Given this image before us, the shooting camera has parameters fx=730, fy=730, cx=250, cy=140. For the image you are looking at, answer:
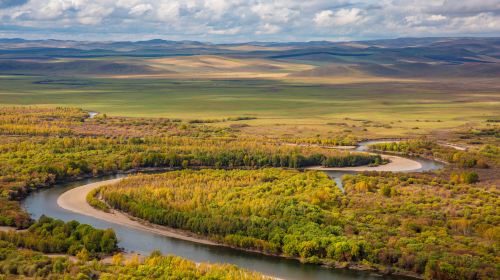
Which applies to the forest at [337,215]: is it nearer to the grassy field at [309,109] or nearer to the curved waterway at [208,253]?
the curved waterway at [208,253]

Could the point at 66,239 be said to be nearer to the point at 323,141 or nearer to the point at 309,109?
the point at 323,141

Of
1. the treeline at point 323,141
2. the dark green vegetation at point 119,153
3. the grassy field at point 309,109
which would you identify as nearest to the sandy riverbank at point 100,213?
the dark green vegetation at point 119,153

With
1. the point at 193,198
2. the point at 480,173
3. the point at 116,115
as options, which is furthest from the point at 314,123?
the point at 193,198

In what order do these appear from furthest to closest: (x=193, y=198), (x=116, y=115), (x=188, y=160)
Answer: (x=116, y=115) → (x=188, y=160) → (x=193, y=198)

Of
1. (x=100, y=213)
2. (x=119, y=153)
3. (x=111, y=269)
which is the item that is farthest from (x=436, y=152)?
(x=111, y=269)

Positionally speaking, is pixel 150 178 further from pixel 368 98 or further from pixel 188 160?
pixel 368 98

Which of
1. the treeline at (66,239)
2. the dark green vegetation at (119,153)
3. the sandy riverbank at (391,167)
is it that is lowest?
the sandy riverbank at (391,167)
